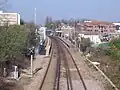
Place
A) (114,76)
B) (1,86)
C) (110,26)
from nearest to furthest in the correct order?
(1,86), (114,76), (110,26)

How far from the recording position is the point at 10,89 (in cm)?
1892

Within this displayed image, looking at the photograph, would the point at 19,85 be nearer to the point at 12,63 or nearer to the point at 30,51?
the point at 12,63

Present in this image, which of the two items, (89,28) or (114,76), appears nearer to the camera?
(114,76)

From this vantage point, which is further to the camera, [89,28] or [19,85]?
[89,28]

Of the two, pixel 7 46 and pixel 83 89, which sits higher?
pixel 7 46

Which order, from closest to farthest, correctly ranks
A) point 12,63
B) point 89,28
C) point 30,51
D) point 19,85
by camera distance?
point 19,85 → point 12,63 → point 30,51 → point 89,28

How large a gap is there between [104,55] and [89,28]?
99.0m

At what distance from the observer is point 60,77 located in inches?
1017

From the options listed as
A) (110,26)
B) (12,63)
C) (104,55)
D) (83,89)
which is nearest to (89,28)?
(110,26)

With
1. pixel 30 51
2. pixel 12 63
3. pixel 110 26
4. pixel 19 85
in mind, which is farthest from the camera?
pixel 110 26

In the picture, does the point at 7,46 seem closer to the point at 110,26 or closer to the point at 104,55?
the point at 104,55

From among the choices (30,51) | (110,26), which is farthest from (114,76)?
(110,26)

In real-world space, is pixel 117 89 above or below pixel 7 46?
below

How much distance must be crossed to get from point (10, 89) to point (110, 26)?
450 ft
